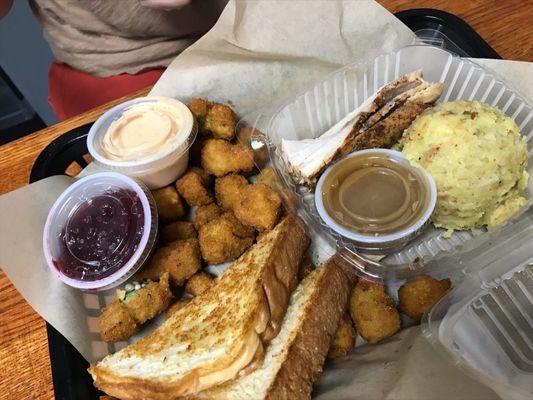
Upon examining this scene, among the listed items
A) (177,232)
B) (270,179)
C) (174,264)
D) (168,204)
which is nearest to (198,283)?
(174,264)

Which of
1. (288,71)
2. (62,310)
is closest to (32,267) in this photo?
(62,310)

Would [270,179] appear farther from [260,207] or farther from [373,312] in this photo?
[373,312]

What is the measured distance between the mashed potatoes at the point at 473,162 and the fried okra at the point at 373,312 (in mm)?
313

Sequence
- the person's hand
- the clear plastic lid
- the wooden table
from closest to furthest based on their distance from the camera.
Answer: the clear plastic lid
the wooden table
the person's hand

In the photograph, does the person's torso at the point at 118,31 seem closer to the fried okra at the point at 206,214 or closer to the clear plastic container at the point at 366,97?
the clear plastic container at the point at 366,97

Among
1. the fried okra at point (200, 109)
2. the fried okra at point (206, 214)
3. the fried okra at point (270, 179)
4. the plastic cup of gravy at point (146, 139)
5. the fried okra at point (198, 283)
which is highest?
the plastic cup of gravy at point (146, 139)

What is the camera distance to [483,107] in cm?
179

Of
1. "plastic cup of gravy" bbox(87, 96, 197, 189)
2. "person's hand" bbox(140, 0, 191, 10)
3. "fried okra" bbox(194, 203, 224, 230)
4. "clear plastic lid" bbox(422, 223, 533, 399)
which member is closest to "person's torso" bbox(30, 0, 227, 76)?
"person's hand" bbox(140, 0, 191, 10)

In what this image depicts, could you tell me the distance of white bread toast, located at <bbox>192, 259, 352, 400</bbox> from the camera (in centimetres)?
153

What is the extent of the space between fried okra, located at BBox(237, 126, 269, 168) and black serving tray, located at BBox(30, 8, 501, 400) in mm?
637

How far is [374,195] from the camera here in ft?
5.61

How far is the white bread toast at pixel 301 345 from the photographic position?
153 cm

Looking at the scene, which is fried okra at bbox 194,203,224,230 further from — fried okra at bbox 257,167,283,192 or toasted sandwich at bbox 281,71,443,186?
toasted sandwich at bbox 281,71,443,186

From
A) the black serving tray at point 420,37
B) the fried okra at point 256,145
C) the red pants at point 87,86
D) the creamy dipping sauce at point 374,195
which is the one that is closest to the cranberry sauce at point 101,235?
the black serving tray at point 420,37
